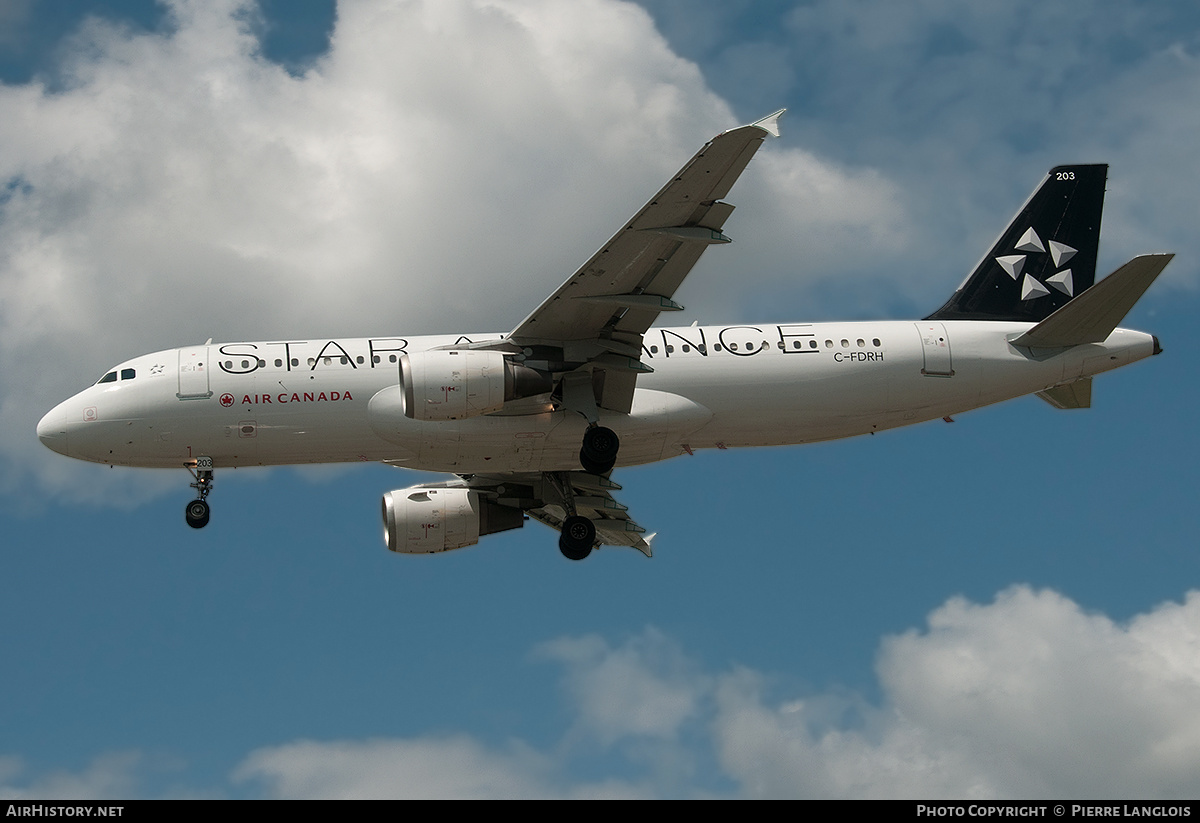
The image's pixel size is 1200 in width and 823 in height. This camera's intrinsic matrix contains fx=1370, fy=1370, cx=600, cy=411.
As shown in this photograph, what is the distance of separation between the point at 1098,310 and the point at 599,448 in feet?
41.8

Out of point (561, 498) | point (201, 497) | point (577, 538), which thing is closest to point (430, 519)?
point (561, 498)

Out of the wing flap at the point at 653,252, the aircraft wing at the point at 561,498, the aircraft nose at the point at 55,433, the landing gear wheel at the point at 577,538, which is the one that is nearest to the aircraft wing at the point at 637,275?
the wing flap at the point at 653,252

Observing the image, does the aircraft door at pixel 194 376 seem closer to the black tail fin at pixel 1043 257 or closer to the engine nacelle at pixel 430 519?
the engine nacelle at pixel 430 519

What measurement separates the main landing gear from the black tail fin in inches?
752

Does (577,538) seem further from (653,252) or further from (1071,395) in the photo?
(1071,395)

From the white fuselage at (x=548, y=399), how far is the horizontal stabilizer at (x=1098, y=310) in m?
0.33

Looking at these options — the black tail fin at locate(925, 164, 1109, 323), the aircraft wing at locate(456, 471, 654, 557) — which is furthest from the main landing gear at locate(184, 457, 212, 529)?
the black tail fin at locate(925, 164, 1109, 323)

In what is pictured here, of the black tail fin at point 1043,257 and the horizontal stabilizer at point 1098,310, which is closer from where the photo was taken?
the horizontal stabilizer at point 1098,310

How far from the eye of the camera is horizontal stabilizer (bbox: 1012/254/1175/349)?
105ft

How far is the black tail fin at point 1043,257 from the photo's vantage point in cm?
3706

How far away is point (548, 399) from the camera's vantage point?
32.3 meters

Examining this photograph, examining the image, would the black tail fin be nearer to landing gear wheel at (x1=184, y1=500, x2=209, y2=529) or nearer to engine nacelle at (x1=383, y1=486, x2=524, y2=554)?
engine nacelle at (x1=383, y1=486, x2=524, y2=554)
